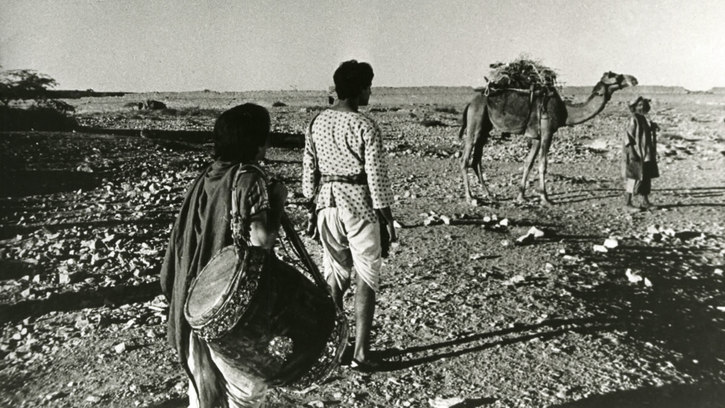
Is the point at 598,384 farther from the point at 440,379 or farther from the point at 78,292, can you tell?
the point at 78,292

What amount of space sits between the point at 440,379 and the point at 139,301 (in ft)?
8.35

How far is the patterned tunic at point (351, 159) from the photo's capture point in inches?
126

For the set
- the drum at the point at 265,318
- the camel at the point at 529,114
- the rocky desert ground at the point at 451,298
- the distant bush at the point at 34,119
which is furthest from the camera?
the distant bush at the point at 34,119

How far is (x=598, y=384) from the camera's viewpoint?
340 centimetres

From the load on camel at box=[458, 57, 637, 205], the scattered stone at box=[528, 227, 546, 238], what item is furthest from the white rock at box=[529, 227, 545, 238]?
A: the load on camel at box=[458, 57, 637, 205]

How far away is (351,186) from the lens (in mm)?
3281

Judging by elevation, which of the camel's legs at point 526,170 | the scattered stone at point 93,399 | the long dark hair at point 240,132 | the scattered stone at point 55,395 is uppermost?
the long dark hair at point 240,132

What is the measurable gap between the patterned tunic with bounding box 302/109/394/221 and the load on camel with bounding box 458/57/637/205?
17.1 ft

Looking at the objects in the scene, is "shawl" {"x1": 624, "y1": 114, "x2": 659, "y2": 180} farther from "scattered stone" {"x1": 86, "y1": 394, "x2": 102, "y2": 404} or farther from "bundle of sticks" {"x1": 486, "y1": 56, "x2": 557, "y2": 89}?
"scattered stone" {"x1": 86, "y1": 394, "x2": 102, "y2": 404}

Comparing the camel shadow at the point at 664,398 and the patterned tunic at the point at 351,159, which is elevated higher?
the patterned tunic at the point at 351,159

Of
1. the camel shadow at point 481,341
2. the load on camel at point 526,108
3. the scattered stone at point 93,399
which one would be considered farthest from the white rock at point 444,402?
the load on camel at point 526,108

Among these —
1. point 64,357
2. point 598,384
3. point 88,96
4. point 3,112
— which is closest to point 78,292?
point 64,357

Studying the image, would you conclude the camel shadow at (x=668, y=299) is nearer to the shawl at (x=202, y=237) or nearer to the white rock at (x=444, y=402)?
the white rock at (x=444, y=402)

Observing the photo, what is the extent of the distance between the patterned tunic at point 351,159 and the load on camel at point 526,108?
5208mm
